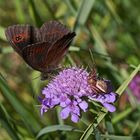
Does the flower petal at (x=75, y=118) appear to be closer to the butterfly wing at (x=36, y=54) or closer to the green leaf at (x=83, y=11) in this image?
the butterfly wing at (x=36, y=54)

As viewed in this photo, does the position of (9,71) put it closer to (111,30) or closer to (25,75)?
(25,75)

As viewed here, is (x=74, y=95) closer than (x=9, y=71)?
Yes

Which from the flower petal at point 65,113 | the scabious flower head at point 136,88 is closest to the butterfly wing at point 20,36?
the flower petal at point 65,113

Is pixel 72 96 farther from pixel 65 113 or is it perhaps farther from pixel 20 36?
pixel 20 36

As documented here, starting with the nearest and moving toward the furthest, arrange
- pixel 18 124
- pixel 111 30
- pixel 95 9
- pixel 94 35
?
1. pixel 18 124
2. pixel 94 35
3. pixel 95 9
4. pixel 111 30

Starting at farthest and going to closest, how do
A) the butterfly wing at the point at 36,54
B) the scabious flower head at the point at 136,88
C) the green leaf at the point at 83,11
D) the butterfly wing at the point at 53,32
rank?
1. the scabious flower head at the point at 136,88
2. the green leaf at the point at 83,11
3. the butterfly wing at the point at 53,32
4. the butterfly wing at the point at 36,54

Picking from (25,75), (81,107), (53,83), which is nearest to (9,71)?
(25,75)
